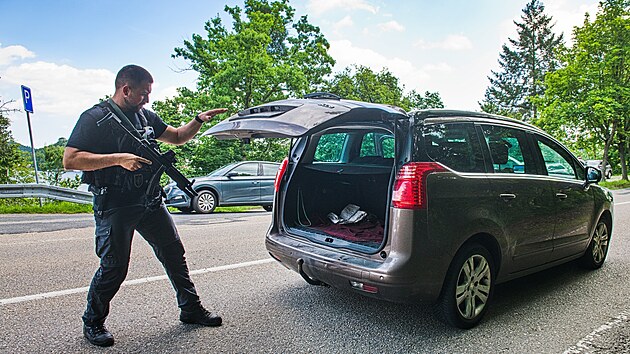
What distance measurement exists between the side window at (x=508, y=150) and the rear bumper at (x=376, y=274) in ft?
4.03

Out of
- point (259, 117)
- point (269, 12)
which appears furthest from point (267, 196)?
point (269, 12)

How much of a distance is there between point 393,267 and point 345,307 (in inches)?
39.2

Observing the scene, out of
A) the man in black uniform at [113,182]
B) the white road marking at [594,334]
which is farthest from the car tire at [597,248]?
the man in black uniform at [113,182]

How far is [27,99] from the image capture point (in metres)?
10.7

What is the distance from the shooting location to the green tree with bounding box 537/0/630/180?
21.6 metres

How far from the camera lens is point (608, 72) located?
22531mm

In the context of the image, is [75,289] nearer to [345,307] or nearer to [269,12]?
[345,307]

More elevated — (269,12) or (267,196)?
(269,12)

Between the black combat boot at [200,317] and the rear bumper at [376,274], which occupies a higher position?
the rear bumper at [376,274]

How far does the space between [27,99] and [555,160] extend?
11582mm

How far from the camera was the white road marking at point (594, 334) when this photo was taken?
2.91 meters

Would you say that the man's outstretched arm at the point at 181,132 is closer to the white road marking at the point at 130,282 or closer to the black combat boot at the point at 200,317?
the black combat boot at the point at 200,317

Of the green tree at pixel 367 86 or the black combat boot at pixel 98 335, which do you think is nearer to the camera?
the black combat boot at pixel 98 335

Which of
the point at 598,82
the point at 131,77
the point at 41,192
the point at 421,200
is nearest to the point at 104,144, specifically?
the point at 131,77
